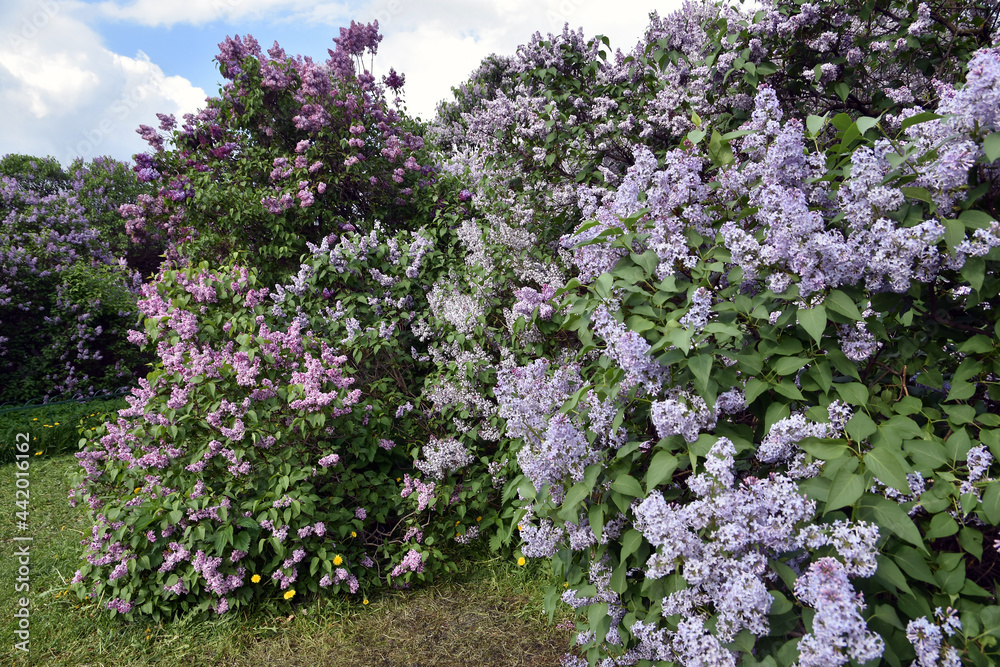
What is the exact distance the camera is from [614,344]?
1834mm

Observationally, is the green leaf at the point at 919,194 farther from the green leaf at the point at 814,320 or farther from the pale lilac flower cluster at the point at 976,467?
the pale lilac flower cluster at the point at 976,467

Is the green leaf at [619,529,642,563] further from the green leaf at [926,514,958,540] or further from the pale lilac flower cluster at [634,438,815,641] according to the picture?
the green leaf at [926,514,958,540]

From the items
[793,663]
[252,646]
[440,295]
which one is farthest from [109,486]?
[793,663]

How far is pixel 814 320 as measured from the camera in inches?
62.7

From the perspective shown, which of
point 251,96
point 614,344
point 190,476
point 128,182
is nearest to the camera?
point 614,344

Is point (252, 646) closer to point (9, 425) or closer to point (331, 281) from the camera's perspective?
point (331, 281)

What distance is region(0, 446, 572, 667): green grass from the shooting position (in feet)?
10.4

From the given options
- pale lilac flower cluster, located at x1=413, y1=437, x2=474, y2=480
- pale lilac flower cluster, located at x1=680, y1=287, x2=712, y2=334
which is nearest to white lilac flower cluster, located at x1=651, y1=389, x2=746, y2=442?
pale lilac flower cluster, located at x1=680, y1=287, x2=712, y2=334

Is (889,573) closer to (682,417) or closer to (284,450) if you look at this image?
(682,417)

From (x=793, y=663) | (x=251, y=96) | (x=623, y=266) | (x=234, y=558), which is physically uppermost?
(x=251, y=96)

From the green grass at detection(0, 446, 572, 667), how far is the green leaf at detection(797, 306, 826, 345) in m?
2.31

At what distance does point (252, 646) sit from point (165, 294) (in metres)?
2.57

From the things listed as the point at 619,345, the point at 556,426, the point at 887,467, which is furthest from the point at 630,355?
the point at 887,467

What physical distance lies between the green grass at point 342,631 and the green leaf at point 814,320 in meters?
2.31
